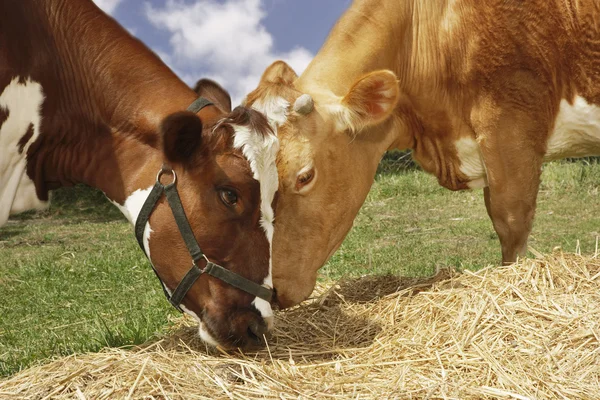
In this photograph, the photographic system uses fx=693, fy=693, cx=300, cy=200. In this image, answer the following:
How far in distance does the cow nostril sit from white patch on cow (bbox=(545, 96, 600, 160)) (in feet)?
8.70

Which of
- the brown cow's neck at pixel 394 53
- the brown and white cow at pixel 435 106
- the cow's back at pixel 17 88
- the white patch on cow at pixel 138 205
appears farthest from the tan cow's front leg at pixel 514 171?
the cow's back at pixel 17 88

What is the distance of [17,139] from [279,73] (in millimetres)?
1841

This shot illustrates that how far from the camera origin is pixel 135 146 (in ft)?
11.6

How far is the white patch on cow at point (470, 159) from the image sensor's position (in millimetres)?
5016

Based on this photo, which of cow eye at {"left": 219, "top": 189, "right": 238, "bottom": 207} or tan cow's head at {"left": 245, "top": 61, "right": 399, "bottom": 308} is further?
tan cow's head at {"left": 245, "top": 61, "right": 399, "bottom": 308}

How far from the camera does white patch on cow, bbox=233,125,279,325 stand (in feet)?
10.9

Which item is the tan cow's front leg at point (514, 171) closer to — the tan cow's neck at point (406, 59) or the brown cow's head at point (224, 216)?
the tan cow's neck at point (406, 59)

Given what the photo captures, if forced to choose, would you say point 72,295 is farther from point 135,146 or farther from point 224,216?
point 224,216

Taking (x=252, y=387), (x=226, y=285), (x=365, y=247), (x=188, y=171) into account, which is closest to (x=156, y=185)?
(x=188, y=171)

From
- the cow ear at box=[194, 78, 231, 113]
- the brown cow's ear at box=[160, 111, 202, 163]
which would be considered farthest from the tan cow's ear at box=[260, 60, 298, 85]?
the brown cow's ear at box=[160, 111, 202, 163]

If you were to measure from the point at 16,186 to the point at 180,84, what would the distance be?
1027 mm

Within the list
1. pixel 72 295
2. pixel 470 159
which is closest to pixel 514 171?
pixel 470 159

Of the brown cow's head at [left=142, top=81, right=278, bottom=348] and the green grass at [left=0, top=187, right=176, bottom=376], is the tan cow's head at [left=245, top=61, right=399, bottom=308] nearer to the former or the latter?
the brown cow's head at [left=142, top=81, right=278, bottom=348]

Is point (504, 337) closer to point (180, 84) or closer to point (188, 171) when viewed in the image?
point (188, 171)
